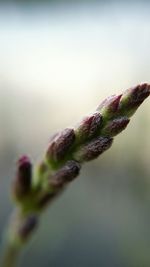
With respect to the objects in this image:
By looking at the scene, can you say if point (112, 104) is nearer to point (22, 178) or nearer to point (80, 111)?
point (22, 178)

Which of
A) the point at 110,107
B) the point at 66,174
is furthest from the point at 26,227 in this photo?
the point at 110,107

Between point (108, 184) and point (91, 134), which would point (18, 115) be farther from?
A: point (91, 134)

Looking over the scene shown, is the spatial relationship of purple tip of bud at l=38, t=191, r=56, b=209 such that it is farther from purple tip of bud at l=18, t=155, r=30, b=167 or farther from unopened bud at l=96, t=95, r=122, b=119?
unopened bud at l=96, t=95, r=122, b=119

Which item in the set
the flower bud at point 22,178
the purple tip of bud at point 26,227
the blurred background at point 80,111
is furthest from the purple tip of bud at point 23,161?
the blurred background at point 80,111

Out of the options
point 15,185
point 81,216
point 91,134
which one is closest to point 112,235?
point 81,216

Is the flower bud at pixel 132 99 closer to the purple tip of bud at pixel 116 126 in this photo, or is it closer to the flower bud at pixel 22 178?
the purple tip of bud at pixel 116 126

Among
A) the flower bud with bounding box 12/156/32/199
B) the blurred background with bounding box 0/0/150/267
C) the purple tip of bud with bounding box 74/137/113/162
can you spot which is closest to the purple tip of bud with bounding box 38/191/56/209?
the flower bud with bounding box 12/156/32/199
